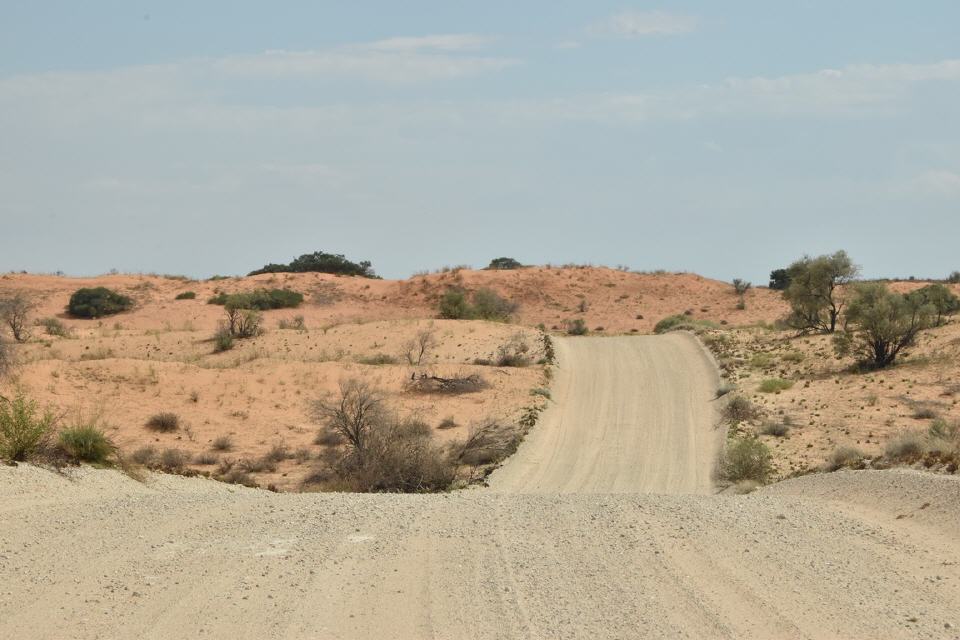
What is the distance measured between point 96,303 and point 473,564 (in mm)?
62244

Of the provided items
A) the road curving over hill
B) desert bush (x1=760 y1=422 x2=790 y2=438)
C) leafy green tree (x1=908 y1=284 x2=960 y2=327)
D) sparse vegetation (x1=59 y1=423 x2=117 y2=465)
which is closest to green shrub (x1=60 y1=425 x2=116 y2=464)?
sparse vegetation (x1=59 y1=423 x2=117 y2=465)

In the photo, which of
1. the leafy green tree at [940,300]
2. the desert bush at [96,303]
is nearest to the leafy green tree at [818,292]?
the leafy green tree at [940,300]

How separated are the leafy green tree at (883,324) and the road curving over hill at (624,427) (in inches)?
228

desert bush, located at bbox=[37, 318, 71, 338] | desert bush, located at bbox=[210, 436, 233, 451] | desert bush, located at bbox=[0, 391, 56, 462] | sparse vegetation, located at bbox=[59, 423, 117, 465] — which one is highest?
desert bush, located at bbox=[37, 318, 71, 338]

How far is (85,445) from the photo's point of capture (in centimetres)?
1530

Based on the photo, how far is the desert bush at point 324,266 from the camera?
9162 cm

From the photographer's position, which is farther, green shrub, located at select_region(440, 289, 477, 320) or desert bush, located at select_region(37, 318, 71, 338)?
green shrub, located at select_region(440, 289, 477, 320)

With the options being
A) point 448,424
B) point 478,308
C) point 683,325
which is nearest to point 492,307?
point 478,308

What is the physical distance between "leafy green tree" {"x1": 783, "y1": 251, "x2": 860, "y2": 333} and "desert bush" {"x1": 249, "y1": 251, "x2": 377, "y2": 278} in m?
47.8

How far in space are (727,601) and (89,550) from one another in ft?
22.3

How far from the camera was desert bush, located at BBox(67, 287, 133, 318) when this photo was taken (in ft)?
216

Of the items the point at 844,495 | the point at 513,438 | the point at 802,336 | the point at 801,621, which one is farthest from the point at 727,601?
the point at 802,336

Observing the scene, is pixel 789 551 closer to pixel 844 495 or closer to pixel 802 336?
pixel 844 495

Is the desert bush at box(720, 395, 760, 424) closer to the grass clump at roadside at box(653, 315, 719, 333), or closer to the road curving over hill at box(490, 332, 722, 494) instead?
the road curving over hill at box(490, 332, 722, 494)
